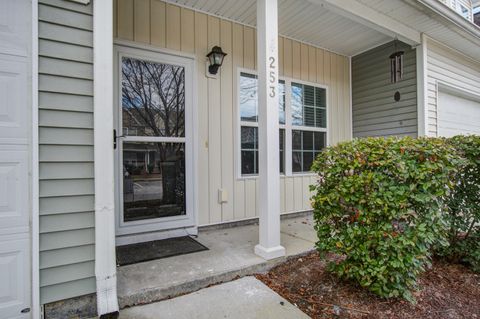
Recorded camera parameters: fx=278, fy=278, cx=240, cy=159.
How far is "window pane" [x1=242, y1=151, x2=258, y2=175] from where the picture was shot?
3.89 m

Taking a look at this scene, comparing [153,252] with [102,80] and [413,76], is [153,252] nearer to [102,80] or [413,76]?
[102,80]

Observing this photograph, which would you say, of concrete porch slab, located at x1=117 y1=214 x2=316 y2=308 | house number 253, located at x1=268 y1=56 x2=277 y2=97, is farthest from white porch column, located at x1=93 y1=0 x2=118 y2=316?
house number 253, located at x1=268 y1=56 x2=277 y2=97

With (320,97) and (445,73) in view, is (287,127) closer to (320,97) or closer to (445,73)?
(320,97)

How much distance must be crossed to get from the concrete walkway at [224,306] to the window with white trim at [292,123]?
193 cm

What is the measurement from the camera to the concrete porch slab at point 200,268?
6.57ft

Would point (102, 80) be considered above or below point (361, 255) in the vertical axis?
above

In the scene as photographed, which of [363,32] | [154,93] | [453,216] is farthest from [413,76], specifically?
[154,93]

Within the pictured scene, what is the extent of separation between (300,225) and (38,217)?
10.1ft

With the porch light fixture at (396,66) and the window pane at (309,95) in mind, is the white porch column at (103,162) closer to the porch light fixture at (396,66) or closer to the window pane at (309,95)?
the window pane at (309,95)

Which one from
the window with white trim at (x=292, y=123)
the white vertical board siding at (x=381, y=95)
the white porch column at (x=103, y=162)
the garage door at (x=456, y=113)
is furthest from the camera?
the garage door at (x=456, y=113)

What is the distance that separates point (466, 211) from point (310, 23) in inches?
118

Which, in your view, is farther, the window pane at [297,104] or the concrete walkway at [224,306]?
the window pane at [297,104]

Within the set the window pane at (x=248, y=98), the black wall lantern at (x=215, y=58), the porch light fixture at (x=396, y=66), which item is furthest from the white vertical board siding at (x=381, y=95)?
the black wall lantern at (x=215, y=58)

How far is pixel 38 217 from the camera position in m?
1.68
